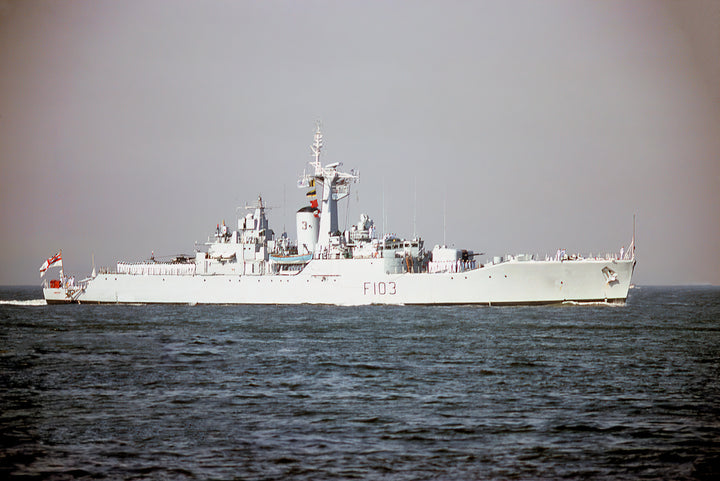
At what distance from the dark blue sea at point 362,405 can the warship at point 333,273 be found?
12574 mm

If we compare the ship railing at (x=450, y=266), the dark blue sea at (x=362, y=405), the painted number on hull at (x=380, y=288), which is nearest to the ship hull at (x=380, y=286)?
the painted number on hull at (x=380, y=288)

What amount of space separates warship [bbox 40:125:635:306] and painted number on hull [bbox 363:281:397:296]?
0.08 m

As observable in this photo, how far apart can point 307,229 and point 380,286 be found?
39.5 ft

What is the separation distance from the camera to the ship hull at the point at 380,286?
147 feet

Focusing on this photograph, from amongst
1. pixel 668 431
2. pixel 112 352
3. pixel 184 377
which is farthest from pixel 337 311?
pixel 668 431

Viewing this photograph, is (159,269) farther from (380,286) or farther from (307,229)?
(380,286)

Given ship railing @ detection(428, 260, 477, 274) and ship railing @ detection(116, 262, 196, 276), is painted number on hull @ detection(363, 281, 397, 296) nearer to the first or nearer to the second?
ship railing @ detection(428, 260, 477, 274)

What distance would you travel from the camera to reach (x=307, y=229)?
192ft

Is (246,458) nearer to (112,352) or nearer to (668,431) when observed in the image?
(668,431)

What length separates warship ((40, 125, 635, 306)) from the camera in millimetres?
45125

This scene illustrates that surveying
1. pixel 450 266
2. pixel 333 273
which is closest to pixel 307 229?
pixel 333 273

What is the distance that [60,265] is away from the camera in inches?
2339

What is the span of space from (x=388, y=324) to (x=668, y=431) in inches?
907

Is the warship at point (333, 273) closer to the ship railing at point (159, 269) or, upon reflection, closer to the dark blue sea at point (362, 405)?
the ship railing at point (159, 269)
